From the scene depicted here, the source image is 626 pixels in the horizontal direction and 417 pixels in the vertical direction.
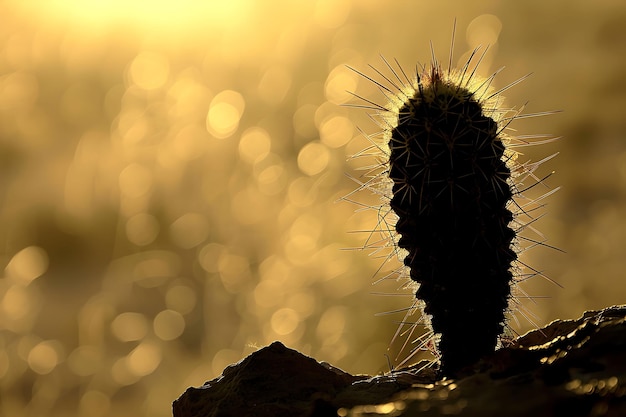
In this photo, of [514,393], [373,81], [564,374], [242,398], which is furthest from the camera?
[373,81]

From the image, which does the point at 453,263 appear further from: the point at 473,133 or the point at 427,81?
the point at 427,81

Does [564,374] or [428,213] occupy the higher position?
[428,213]

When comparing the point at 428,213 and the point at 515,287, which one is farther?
the point at 515,287

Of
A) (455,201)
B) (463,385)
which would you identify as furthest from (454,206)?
(463,385)

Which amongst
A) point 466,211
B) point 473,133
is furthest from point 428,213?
point 473,133

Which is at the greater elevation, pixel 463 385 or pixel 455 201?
pixel 455 201

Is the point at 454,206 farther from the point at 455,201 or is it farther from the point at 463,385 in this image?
the point at 463,385

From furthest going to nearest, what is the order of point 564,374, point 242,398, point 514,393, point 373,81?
point 373,81 < point 242,398 < point 564,374 < point 514,393
